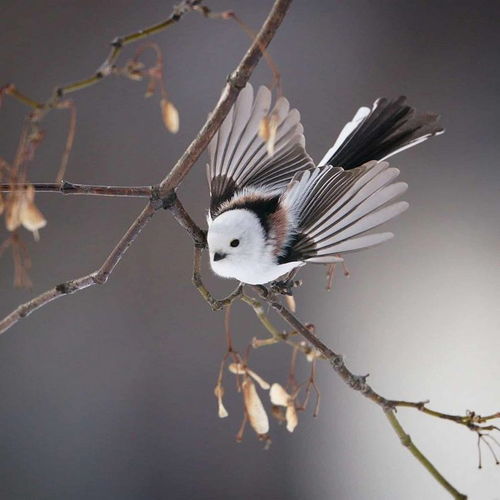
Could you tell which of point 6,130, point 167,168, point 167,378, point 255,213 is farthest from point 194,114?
point 255,213

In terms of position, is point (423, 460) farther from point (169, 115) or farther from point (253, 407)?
point (169, 115)

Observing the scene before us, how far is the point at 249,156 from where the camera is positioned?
44 centimetres

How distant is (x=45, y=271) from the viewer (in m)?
0.86

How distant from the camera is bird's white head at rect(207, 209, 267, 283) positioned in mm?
372

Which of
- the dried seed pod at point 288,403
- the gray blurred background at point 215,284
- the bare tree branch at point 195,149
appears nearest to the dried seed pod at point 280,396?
the dried seed pod at point 288,403

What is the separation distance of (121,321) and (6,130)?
29 cm

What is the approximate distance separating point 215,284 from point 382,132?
1.56 feet

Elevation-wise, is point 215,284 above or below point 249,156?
above

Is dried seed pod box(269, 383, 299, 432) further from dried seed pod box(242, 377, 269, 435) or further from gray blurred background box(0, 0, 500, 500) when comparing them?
gray blurred background box(0, 0, 500, 500)

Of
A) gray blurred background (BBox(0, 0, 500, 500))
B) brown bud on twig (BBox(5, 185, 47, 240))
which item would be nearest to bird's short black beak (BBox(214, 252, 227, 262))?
brown bud on twig (BBox(5, 185, 47, 240))

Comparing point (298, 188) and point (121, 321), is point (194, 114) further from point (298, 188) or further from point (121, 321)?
point (298, 188)

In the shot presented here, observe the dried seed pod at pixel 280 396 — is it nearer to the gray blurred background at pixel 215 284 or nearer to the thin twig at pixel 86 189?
the thin twig at pixel 86 189

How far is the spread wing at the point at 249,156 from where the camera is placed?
426 millimetres

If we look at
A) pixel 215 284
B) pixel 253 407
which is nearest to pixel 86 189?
pixel 253 407
